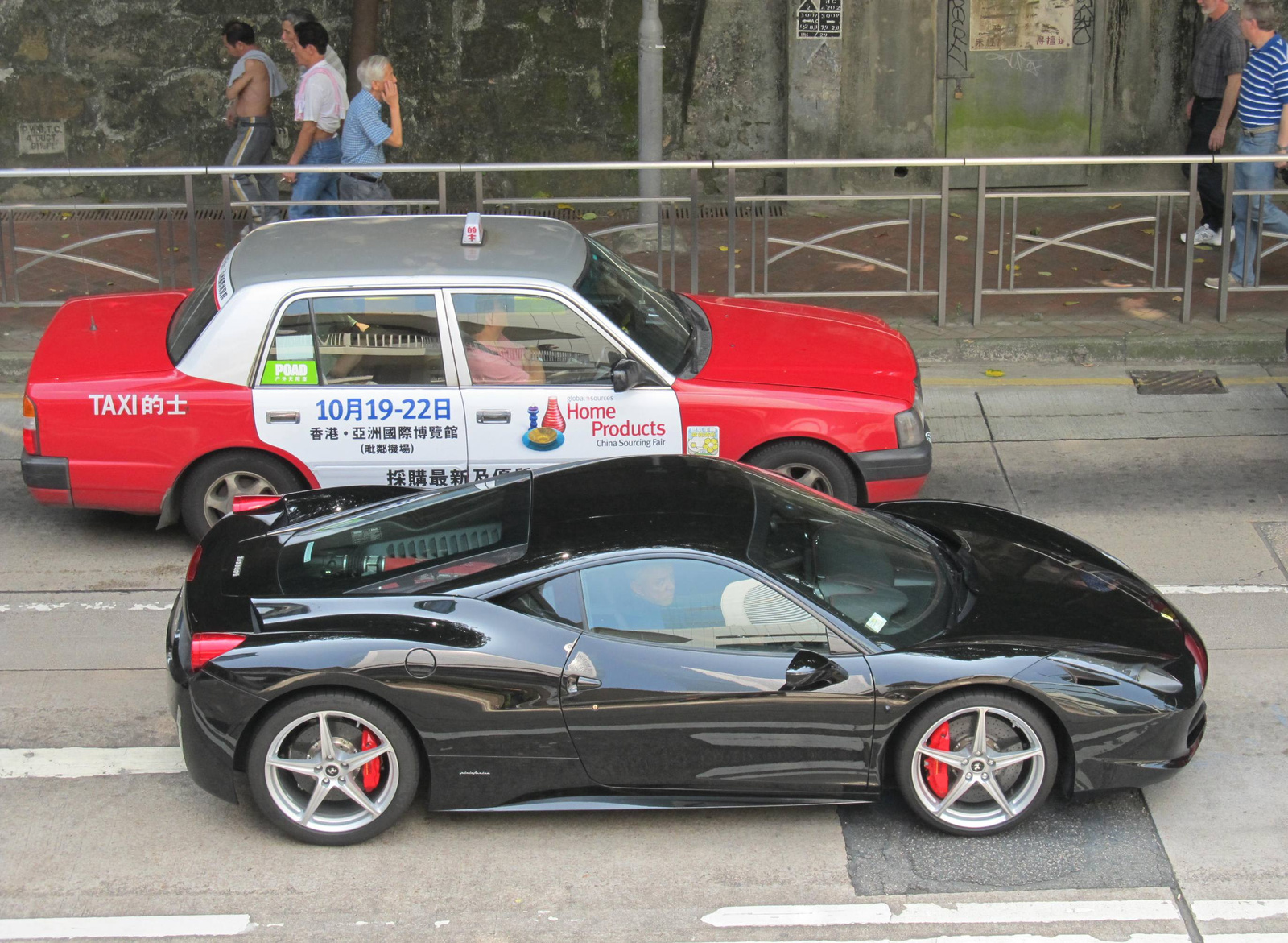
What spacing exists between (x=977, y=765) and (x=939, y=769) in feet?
0.44

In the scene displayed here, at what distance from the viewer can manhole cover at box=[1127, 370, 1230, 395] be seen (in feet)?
33.0

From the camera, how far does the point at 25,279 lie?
425 inches

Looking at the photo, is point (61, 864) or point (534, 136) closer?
point (61, 864)

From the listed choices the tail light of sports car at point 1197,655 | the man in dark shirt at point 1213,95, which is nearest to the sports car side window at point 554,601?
the tail light of sports car at point 1197,655

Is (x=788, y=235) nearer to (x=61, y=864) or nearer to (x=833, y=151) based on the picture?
(x=833, y=151)

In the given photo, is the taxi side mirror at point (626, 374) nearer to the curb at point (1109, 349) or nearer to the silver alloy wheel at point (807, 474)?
the silver alloy wheel at point (807, 474)

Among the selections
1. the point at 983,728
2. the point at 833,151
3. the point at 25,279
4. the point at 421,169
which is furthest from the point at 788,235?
the point at 983,728

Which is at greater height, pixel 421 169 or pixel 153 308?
pixel 421 169

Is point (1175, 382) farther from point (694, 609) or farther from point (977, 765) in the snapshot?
point (694, 609)

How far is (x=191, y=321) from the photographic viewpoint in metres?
7.63

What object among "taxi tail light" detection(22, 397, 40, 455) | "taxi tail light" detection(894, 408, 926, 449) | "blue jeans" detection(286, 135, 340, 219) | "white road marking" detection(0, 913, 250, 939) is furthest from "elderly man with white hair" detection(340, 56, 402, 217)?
"white road marking" detection(0, 913, 250, 939)

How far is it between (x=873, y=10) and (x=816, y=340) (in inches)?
302

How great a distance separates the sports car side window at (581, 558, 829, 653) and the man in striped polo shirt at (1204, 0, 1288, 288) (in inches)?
282

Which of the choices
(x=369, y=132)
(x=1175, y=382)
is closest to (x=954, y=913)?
(x=1175, y=382)
